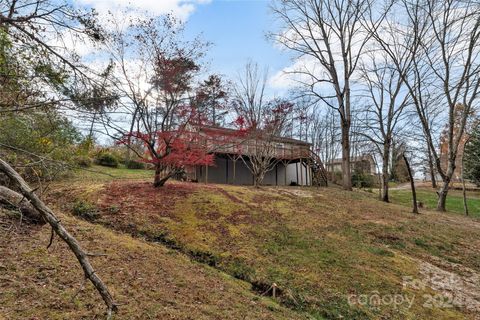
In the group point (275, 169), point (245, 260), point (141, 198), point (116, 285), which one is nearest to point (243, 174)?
point (275, 169)

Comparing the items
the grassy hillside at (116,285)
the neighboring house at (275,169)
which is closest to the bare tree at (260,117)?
the neighboring house at (275,169)

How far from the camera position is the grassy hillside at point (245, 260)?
143 inches

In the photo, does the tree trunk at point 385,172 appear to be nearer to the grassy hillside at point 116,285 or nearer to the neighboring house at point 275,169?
the neighboring house at point 275,169

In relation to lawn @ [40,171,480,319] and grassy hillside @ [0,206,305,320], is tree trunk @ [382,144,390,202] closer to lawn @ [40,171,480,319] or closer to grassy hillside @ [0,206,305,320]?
lawn @ [40,171,480,319]

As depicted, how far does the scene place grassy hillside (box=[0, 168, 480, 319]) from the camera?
3625 millimetres

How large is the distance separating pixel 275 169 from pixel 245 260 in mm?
14374

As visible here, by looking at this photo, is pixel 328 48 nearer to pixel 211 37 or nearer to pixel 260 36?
pixel 260 36

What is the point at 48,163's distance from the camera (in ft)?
9.07

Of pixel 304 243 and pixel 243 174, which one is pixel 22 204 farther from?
pixel 243 174

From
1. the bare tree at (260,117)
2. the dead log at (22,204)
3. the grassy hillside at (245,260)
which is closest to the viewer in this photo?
the grassy hillside at (245,260)

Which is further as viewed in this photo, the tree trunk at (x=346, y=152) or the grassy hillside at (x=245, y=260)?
the tree trunk at (x=346, y=152)

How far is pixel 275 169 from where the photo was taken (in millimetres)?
19766

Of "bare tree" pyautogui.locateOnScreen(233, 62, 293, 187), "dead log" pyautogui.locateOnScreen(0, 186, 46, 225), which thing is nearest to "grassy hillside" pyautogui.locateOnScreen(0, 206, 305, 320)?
"dead log" pyautogui.locateOnScreen(0, 186, 46, 225)

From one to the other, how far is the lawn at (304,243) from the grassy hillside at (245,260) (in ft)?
0.10
